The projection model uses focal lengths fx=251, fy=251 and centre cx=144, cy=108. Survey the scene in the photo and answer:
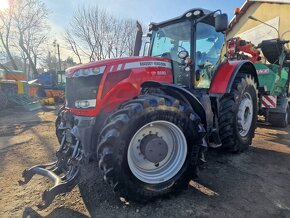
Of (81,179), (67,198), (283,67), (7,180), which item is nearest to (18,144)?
(7,180)

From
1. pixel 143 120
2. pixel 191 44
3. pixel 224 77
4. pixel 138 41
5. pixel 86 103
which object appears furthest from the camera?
pixel 138 41

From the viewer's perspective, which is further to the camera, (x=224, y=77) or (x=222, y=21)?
(x=224, y=77)

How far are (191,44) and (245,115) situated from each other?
1979 millimetres

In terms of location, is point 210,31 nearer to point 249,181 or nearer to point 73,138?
point 249,181

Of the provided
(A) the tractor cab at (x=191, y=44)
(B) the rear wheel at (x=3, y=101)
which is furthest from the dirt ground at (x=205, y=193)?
(B) the rear wheel at (x=3, y=101)

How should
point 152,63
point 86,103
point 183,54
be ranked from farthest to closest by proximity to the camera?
1. point 183,54
2. point 152,63
3. point 86,103

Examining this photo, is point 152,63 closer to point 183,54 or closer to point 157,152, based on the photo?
point 183,54

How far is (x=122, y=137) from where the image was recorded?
267 cm

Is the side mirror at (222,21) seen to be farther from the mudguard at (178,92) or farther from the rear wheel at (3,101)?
the rear wheel at (3,101)

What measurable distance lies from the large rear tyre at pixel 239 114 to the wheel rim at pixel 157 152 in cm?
144

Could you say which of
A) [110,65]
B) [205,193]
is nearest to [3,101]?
[110,65]

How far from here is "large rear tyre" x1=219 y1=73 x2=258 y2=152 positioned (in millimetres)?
4254

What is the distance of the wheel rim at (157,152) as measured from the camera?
9.71ft

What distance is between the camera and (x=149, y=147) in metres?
2.96
